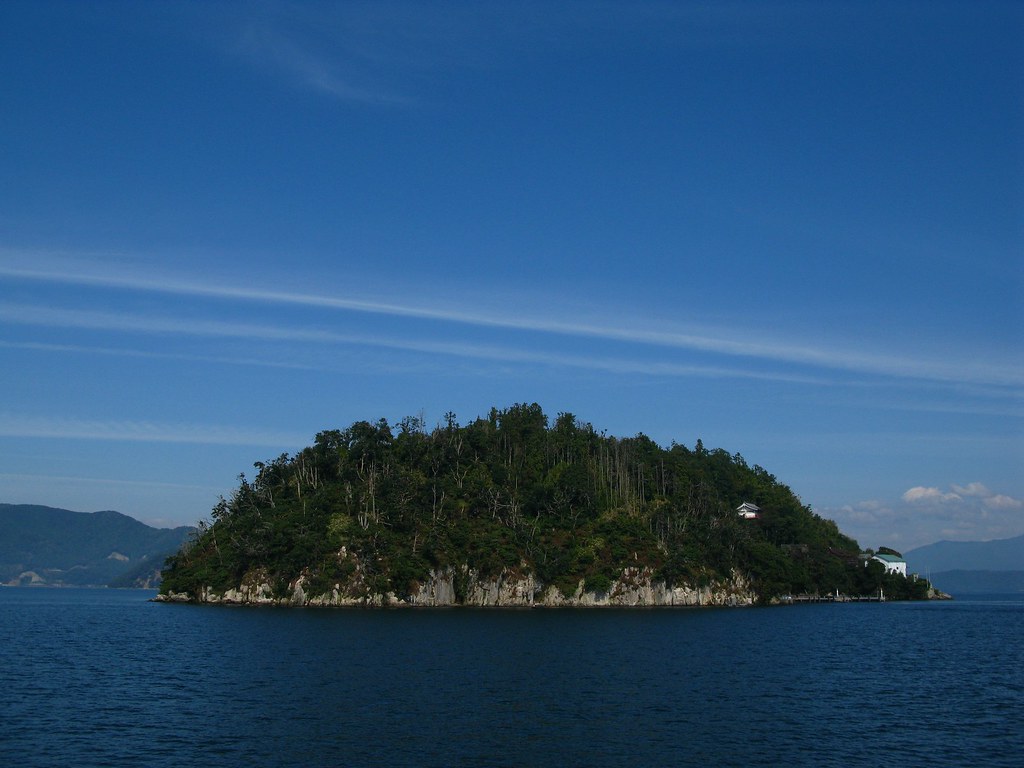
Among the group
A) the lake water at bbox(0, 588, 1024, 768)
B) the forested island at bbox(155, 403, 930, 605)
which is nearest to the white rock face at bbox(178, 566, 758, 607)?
the forested island at bbox(155, 403, 930, 605)

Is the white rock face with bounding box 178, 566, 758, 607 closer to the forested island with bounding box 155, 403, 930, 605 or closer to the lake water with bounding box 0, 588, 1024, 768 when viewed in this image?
the forested island with bounding box 155, 403, 930, 605

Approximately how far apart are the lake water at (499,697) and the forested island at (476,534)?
37541 millimetres

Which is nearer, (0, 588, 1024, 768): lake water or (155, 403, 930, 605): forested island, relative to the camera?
(0, 588, 1024, 768): lake water

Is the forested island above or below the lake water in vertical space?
above

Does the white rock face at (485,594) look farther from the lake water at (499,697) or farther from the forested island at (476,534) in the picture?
the lake water at (499,697)

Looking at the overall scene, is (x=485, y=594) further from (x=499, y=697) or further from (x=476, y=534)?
(x=499, y=697)

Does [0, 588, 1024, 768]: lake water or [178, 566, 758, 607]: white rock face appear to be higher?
[178, 566, 758, 607]: white rock face

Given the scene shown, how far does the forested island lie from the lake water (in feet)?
123

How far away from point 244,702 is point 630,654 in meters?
36.7

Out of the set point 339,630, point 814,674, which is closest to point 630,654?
point 814,674

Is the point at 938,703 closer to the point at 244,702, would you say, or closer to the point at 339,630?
the point at 244,702

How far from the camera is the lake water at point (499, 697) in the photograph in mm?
39344

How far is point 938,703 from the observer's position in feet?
177

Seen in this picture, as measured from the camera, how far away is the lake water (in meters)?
39.3
